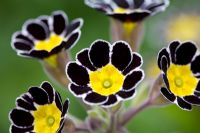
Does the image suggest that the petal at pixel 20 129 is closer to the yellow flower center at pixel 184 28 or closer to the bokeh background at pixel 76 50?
the bokeh background at pixel 76 50

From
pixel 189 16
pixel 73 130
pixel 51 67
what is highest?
pixel 189 16

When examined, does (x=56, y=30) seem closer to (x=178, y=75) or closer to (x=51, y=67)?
(x=51, y=67)

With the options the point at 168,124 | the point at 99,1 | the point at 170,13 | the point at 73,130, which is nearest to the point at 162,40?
the point at 170,13

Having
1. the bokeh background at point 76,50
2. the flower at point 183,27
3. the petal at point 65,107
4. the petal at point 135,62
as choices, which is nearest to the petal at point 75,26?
the petal at point 135,62

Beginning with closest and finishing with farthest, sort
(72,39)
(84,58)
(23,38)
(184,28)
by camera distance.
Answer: (84,58), (72,39), (23,38), (184,28)

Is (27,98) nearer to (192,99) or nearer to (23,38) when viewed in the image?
(23,38)

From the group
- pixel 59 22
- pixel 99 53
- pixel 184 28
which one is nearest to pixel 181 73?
pixel 99 53
